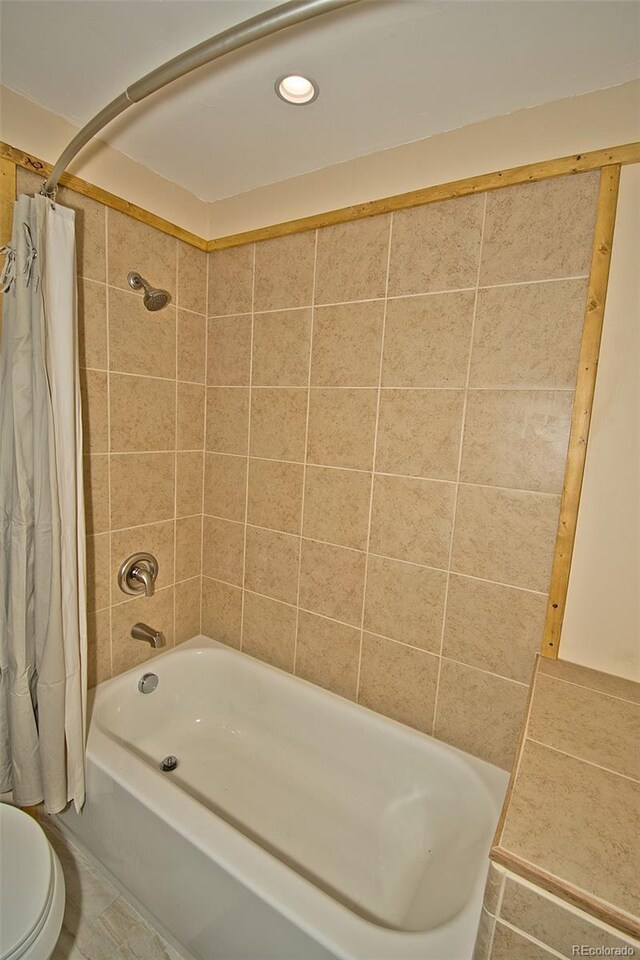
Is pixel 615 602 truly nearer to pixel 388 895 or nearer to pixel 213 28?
pixel 388 895

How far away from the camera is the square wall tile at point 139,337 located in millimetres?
1544

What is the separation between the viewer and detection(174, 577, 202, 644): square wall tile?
76.4 inches

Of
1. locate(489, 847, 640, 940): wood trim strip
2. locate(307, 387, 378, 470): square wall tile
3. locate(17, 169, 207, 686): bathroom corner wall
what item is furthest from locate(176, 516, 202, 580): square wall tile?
locate(489, 847, 640, 940): wood trim strip

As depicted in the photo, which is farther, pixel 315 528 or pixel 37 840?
pixel 315 528

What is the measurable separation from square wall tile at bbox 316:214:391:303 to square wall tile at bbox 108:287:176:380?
64cm

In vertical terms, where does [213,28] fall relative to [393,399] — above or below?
above

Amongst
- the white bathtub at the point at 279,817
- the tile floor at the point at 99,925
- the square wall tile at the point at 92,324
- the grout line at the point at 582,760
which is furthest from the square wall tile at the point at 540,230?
the tile floor at the point at 99,925

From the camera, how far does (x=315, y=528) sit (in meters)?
1.66

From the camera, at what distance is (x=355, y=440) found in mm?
1533

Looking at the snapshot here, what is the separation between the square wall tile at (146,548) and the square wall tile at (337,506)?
63 centimetres

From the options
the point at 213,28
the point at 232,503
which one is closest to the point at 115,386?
the point at 232,503

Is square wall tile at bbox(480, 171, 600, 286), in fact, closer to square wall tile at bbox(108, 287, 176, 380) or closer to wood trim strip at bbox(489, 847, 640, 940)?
square wall tile at bbox(108, 287, 176, 380)

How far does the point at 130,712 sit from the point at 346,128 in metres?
2.18

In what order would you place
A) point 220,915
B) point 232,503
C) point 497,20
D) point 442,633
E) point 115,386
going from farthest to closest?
point 232,503 → point 115,386 → point 442,633 → point 220,915 → point 497,20
